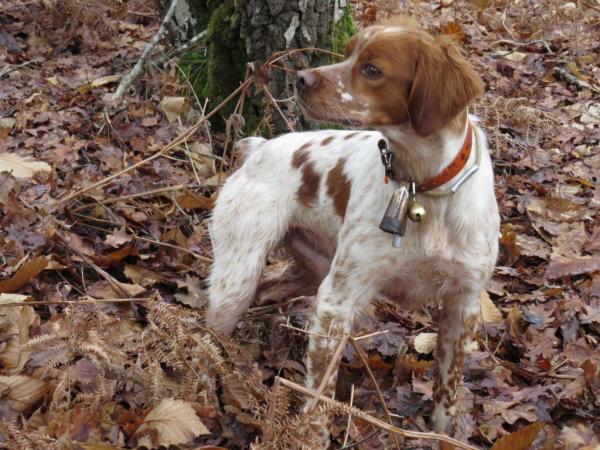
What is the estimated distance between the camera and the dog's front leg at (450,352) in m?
3.16

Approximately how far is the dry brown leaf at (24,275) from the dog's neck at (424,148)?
1844mm

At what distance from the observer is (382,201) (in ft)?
10.1

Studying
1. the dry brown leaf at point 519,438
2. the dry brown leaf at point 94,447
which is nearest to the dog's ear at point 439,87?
the dry brown leaf at point 519,438

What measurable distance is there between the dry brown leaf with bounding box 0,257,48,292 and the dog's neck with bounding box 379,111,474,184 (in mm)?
1844

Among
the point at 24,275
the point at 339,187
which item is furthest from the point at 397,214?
the point at 24,275

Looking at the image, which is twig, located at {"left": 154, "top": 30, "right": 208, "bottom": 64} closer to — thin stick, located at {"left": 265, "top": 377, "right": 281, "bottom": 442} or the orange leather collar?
the orange leather collar

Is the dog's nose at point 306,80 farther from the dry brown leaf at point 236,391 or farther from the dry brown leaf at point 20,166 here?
the dry brown leaf at point 20,166

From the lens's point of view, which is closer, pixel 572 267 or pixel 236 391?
pixel 236 391

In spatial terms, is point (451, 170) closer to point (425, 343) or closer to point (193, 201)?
point (425, 343)

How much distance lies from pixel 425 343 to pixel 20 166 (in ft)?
8.52

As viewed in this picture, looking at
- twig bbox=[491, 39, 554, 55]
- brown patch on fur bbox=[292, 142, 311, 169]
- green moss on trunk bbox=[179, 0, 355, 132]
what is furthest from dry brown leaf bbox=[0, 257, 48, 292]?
twig bbox=[491, 39, 554, 55]

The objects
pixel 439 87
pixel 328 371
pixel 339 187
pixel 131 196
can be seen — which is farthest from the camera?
pixel 131 196

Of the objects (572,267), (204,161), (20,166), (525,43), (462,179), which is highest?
(462,179)

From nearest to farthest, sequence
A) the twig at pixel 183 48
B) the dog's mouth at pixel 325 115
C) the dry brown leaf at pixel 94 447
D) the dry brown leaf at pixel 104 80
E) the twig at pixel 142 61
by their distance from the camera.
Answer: the dry brown leaf at pixel 94 447, the dog's mouth at pixel 325 115, the twig at pixel 142 61, the twig at pixel 183 48, the dry brown leaf at pixel 104 80
